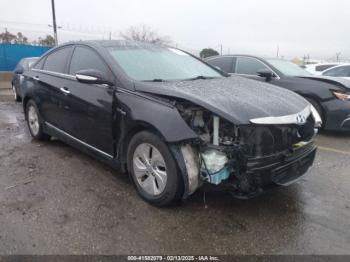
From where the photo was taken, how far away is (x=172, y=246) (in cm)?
262

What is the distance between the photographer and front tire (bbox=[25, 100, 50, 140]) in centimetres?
511

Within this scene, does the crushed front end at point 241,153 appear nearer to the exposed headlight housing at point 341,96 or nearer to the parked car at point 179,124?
the parked car at point 179,124

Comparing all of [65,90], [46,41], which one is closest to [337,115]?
[65,90]

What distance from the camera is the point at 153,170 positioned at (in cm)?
313

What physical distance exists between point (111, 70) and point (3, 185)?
1.74 metres

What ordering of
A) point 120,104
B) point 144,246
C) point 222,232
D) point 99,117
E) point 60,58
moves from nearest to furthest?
point 144,246, point 222,232, point 120,104, point 99,117, point 60,58

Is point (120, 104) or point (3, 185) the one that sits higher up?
point (120, 104)

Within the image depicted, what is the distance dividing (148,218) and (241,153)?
102 centimetres

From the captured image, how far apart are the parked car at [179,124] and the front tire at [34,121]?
1165 millimetres

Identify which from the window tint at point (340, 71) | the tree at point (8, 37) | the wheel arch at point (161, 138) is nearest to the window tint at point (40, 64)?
the wheel arch at point (161, 138)

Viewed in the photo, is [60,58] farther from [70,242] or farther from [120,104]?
[70,242]

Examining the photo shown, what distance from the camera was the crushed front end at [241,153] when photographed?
2758 mm

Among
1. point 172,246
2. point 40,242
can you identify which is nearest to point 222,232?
point 172,246

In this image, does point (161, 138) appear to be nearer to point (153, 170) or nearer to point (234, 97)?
point (153, 170)
